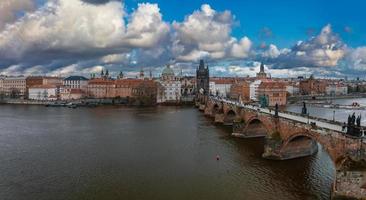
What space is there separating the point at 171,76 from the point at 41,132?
91011 mm

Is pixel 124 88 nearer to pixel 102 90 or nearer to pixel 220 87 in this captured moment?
pixel 102 90

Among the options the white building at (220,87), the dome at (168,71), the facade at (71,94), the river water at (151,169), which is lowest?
the river water at (151,169)

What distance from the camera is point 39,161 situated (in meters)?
32.9

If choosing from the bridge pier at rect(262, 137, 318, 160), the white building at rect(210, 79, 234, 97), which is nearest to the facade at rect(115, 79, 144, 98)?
the white building at rect(210, 79, 234, 97)

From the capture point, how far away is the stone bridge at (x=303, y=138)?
854 inches

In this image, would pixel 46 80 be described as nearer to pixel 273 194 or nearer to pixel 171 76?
pixel 171 76

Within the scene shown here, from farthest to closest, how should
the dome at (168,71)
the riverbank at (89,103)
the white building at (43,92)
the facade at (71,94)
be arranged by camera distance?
the dome at (168,71)
the white building at (43,92)
the facade at (71,94)
the riverbank at (89,103)

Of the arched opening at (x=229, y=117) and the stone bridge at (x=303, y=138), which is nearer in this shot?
the stone bridge at (x=303, y=138)

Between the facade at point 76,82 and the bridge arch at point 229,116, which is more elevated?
the facade at point 76,82

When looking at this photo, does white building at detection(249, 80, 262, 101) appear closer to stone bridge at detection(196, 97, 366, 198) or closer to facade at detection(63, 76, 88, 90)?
stone bridge at detection(196, 97, 366, 198)

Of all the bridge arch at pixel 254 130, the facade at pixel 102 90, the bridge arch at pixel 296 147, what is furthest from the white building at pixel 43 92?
the bridge arch at pixel 296 147

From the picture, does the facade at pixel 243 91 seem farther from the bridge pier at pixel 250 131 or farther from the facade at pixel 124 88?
the bridge pier at pixel 250 131

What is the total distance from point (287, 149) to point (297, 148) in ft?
3.48

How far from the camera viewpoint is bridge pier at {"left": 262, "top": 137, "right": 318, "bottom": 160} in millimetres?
32438
